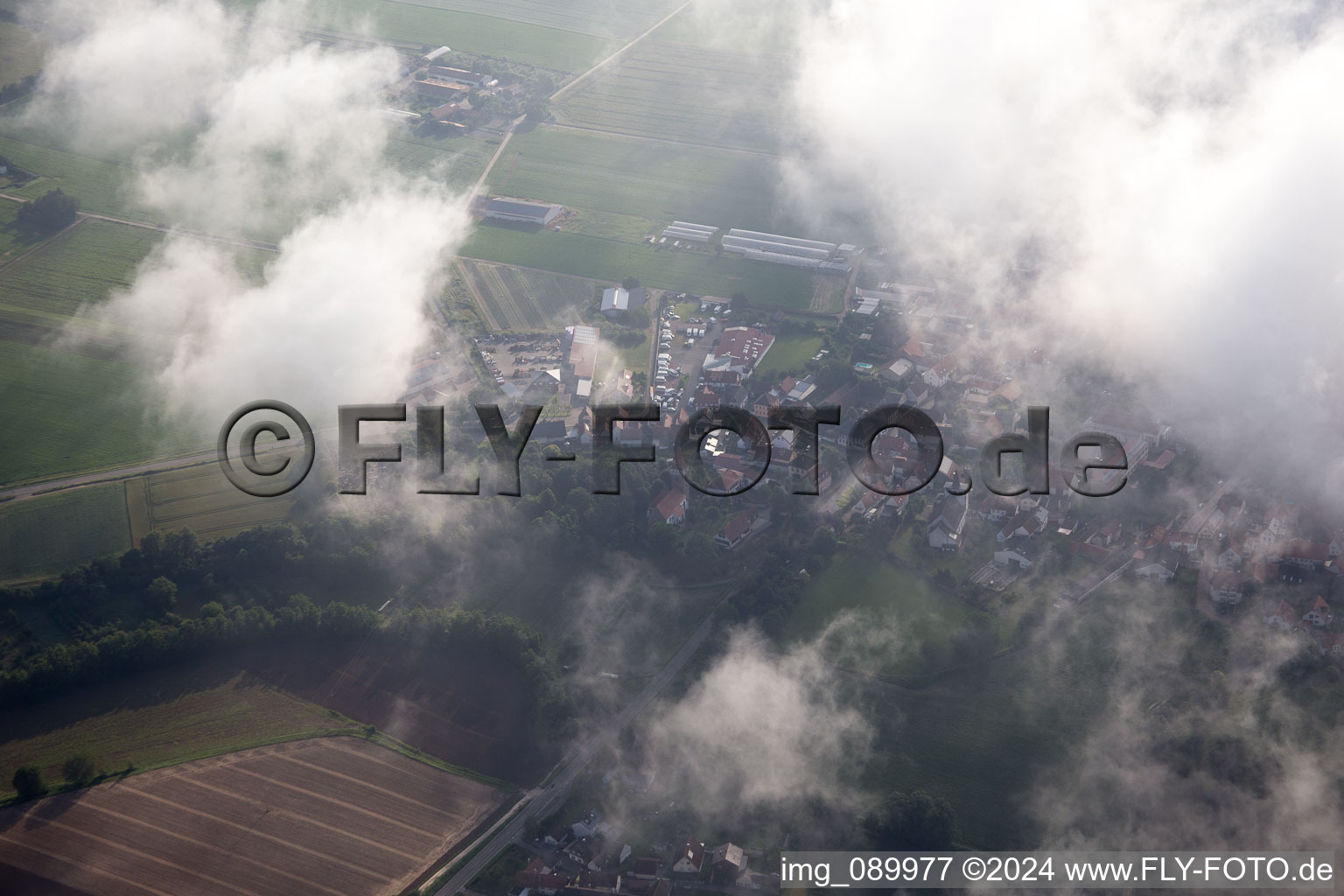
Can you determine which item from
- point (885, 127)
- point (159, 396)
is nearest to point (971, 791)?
point (159, 396)

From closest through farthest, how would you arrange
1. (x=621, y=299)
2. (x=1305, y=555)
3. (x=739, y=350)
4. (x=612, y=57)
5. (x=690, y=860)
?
(x=690, y=860)
(x=1305, y=555)
(x=739, y=350)
(x=621, y=299)
(x=612, y=57)

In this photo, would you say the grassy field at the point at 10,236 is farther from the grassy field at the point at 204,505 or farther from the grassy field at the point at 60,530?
the grassy field at the point at 204,505

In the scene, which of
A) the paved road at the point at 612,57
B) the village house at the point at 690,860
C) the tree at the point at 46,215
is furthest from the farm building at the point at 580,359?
the tree at the point at 46,215

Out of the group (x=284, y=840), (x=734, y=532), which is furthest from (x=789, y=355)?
(x=284, y=840)

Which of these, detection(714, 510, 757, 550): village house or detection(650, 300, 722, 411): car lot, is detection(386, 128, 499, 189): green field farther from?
detection(714, 510, 757, 550): village house

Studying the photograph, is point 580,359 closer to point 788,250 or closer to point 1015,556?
point 788,250

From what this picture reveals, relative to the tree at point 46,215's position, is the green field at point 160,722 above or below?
below
